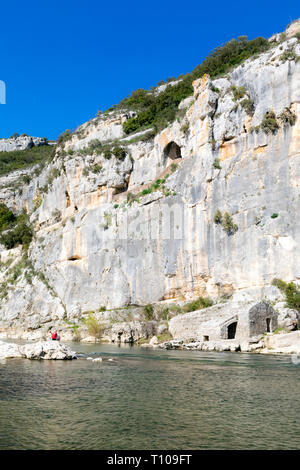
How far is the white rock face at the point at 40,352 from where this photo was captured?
2264 centimetres

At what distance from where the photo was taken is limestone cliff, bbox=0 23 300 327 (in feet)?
113

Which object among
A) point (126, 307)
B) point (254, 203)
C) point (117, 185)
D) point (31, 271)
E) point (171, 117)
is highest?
point (171, 117)

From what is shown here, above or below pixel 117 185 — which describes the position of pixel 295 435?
below

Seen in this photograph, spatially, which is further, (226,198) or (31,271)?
(31,271)

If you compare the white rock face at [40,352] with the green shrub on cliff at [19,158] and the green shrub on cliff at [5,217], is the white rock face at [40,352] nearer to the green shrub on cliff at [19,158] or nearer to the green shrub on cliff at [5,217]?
the green shrub on cliff at [5,217]

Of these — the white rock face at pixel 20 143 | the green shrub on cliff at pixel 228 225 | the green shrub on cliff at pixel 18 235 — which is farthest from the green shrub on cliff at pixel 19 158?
the green shrub on cliff at pixel 228 225

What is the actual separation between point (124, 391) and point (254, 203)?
2515 centimetres

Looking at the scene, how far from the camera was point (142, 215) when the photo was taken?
147 ft

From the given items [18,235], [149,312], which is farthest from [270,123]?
[18,235]

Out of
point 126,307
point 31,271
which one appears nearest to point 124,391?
point 126,307

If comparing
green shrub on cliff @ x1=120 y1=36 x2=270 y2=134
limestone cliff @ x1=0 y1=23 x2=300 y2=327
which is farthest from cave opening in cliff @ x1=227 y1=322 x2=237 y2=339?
green shrub on cliff @ x1=120 y1=36 x2=270 y2=134

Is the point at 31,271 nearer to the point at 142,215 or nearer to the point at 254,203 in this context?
the point at 142,215

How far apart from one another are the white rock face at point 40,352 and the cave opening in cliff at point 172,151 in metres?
30.2

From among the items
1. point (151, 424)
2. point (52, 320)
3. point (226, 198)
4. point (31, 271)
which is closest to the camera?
point (151, 424)
